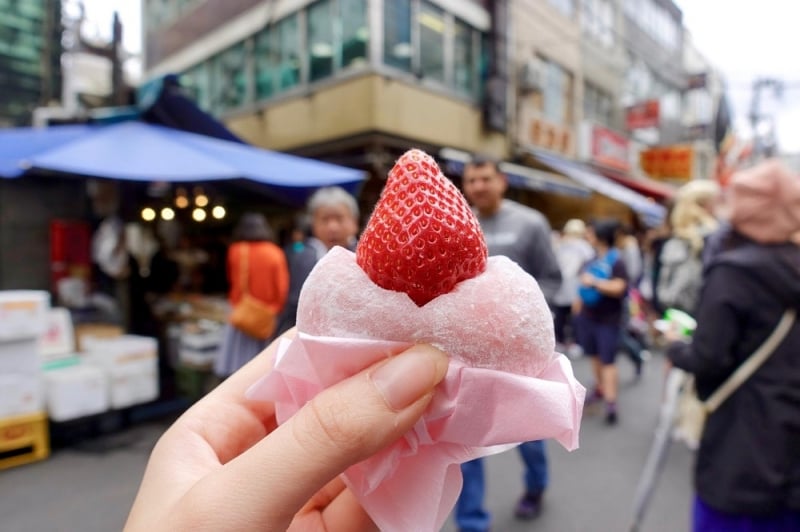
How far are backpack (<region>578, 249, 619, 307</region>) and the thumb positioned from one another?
4.01m

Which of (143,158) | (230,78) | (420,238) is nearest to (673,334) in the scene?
(420,238)

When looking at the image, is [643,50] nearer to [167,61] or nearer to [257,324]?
[167,61]

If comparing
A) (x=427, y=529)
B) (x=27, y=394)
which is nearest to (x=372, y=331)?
(x=427, y=529)

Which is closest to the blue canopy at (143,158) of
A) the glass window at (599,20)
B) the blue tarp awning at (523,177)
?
the blue tarp awning at (523,177)

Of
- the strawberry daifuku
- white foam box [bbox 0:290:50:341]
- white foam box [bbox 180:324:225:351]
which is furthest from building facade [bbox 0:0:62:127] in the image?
the strawberry daifuku

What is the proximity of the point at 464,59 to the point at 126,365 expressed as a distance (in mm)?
8426

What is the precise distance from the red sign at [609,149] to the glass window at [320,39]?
7.78 metres

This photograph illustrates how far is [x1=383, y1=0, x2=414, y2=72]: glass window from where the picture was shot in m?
8.21

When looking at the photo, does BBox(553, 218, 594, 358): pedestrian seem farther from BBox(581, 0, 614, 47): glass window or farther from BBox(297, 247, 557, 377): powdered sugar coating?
BBox(581, 0, 614, 47): glass window

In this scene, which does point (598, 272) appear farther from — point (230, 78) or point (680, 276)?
point (230, 78)

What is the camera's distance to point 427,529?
826 mm

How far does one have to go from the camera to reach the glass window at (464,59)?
970 centimetres

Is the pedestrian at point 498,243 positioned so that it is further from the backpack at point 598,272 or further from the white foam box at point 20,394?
the white foam box at point 20,394

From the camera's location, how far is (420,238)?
0.78 meters
